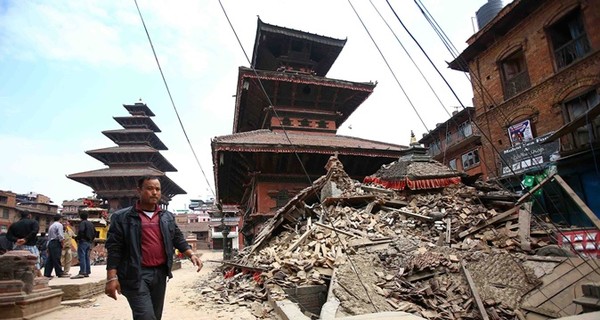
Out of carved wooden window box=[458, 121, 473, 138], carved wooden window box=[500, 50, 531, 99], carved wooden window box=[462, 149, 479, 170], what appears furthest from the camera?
carved wooden window box=[458, 121, 473, 138]

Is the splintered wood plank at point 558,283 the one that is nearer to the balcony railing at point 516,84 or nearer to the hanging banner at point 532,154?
the hanging banner at point 532,154

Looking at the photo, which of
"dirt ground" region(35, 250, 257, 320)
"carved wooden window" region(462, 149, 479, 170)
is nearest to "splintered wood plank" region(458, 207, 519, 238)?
"dirt ground" region(35, 250, 257, 320)

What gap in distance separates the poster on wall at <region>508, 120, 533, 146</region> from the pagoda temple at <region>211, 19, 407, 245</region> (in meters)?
6.79

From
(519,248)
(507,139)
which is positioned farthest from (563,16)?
(519,248)

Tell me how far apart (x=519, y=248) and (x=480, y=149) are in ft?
53.8

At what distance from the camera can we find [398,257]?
21.4ft

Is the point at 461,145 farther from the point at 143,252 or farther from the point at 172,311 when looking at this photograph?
the point at 143,252

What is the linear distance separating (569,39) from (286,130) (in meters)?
14.1

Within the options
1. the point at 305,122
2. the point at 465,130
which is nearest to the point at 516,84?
the point at 465,130

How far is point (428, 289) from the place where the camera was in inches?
222

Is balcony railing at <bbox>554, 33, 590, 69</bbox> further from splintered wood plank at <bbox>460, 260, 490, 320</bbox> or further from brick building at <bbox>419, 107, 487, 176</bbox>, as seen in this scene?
splintered wood plank at <bbox>460, 260, 490, 320</bbox>

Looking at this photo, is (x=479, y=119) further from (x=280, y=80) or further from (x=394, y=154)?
(x=280, y=80)

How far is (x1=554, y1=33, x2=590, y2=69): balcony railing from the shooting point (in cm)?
1319

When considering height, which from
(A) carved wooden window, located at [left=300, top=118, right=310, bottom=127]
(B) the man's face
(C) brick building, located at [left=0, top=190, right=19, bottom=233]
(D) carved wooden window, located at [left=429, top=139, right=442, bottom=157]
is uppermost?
(D) carved wooden window, located at [left=429, top=139, right=442, bottom=157]
